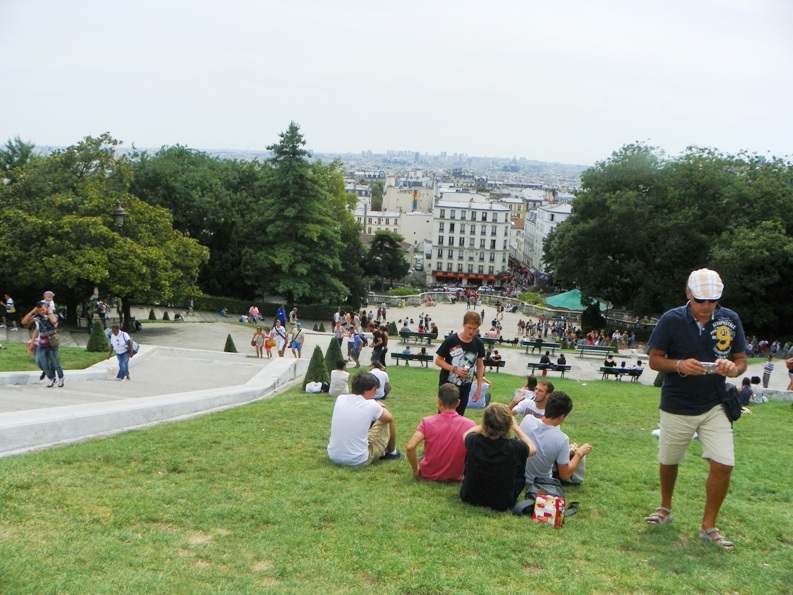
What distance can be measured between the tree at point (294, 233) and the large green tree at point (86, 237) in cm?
1129

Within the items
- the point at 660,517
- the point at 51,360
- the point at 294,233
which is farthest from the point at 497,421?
the point at 294,233

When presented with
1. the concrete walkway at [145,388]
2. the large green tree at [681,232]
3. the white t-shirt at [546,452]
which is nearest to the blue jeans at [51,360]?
the concrete walkway at [145,388]

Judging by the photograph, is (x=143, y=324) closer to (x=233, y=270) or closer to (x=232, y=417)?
(x=233, y=270)

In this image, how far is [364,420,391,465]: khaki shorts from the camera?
26.7ft

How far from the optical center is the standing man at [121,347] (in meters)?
15.5

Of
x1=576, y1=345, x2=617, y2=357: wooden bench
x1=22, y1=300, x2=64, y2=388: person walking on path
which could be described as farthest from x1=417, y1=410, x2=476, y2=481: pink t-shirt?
x1=576, y1=345, x2=617, y2=357: wooden bench

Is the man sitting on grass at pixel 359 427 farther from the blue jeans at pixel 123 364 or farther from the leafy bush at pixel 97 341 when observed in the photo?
the leafy bush at pixel 97 341

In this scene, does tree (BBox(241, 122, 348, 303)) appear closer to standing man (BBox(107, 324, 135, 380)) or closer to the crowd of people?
standing man (BBox(107, 324, 135, 380))

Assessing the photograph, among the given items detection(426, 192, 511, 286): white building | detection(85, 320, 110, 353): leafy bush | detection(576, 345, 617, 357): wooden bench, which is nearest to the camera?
detection(85, 320, 110, 353): leafy bush

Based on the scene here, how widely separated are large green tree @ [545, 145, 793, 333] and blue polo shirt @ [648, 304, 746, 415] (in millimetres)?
35754

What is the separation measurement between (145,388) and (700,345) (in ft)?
39.2

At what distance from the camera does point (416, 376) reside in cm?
2206

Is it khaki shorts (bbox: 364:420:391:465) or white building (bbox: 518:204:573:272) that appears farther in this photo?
white building (bbox: 518:204:573:272)

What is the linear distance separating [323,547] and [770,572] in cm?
329
